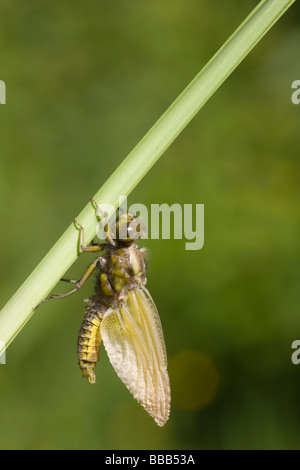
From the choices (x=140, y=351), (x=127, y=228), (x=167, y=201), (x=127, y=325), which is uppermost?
(x=167, y=201)

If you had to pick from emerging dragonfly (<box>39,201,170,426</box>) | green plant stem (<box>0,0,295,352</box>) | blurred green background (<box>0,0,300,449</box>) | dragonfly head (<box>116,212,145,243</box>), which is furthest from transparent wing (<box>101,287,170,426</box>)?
blurred green background (<box>0,0,300,449</box>)

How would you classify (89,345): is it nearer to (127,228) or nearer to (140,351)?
(140,351)

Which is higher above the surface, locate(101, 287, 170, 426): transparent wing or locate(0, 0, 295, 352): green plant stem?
locate(0, 0, 295, 352): green plant stem

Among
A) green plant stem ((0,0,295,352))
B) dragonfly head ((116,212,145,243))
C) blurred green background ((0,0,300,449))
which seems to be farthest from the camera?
blurred green background ((0,0,300,449))

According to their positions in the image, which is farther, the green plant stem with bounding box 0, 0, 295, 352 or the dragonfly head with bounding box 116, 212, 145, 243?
the dragonfly head with bounding box 116, 212, 145, 243

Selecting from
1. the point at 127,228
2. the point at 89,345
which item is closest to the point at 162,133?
the point at 127,228

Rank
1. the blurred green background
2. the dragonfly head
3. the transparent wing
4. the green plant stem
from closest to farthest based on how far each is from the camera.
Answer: the green plant stem
the transparent wing
the dragonfly head
the blurred green background

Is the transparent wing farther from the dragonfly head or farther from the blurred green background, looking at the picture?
the blurred green background
